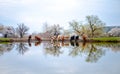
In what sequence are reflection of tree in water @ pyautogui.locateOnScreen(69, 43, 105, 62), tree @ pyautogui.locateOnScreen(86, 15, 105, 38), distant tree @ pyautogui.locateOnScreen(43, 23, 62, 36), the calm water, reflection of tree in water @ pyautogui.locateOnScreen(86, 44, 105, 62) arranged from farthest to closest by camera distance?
distant tree @ pyautogui.locateOnScreen(43, 23, 62, 36), tree @ pyautogui.locateOnScreen(86, 15, 105, 38), reflection of tree in water @ pyautogui.locateOnScreen(69, 43, 105, 62), reflection of tree in water @ pyautogui.locateOnScreen(86, 44, 105, 62), the calm water

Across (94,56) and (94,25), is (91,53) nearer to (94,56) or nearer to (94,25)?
(94,56)

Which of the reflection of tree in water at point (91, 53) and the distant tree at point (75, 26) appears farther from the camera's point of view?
the distant tree at point (75, 26)

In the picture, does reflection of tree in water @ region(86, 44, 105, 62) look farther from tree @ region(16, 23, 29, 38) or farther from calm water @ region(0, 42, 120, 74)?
tree @ region(16, 23, 29, 38)

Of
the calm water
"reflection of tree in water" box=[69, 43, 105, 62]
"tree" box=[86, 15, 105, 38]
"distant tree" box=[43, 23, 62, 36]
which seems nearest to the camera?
the calm water

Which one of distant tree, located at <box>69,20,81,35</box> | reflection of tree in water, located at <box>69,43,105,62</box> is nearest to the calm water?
reflection of tree in water, located at <box>69,43,105,62</box>

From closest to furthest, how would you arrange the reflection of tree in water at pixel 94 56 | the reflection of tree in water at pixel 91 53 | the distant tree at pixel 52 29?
1. the reflection of tree in water at pixel 94 56
2. the reflection of tree in water at pixel 91 53
3. the distant tree at pixel 52 29

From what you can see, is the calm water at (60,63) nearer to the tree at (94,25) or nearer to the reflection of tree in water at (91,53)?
the reflection of tree in water at (91,53)

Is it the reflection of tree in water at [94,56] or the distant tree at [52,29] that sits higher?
the distant tree at [52,29]

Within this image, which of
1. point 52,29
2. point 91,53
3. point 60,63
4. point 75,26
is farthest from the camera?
point 52,29

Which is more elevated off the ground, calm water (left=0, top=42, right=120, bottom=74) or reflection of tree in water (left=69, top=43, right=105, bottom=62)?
reflection of tree in water (left=69, top=43, right=105, bottom=62)

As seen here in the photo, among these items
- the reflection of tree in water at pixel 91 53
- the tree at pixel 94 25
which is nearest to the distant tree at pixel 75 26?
the tree at pixel 94 25

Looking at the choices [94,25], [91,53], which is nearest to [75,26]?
[94,25]

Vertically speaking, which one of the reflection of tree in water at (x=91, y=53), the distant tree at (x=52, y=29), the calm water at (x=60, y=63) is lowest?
the calm water at (x=60, y=63)

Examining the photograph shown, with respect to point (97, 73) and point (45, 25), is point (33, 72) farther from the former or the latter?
point (45, 25)
